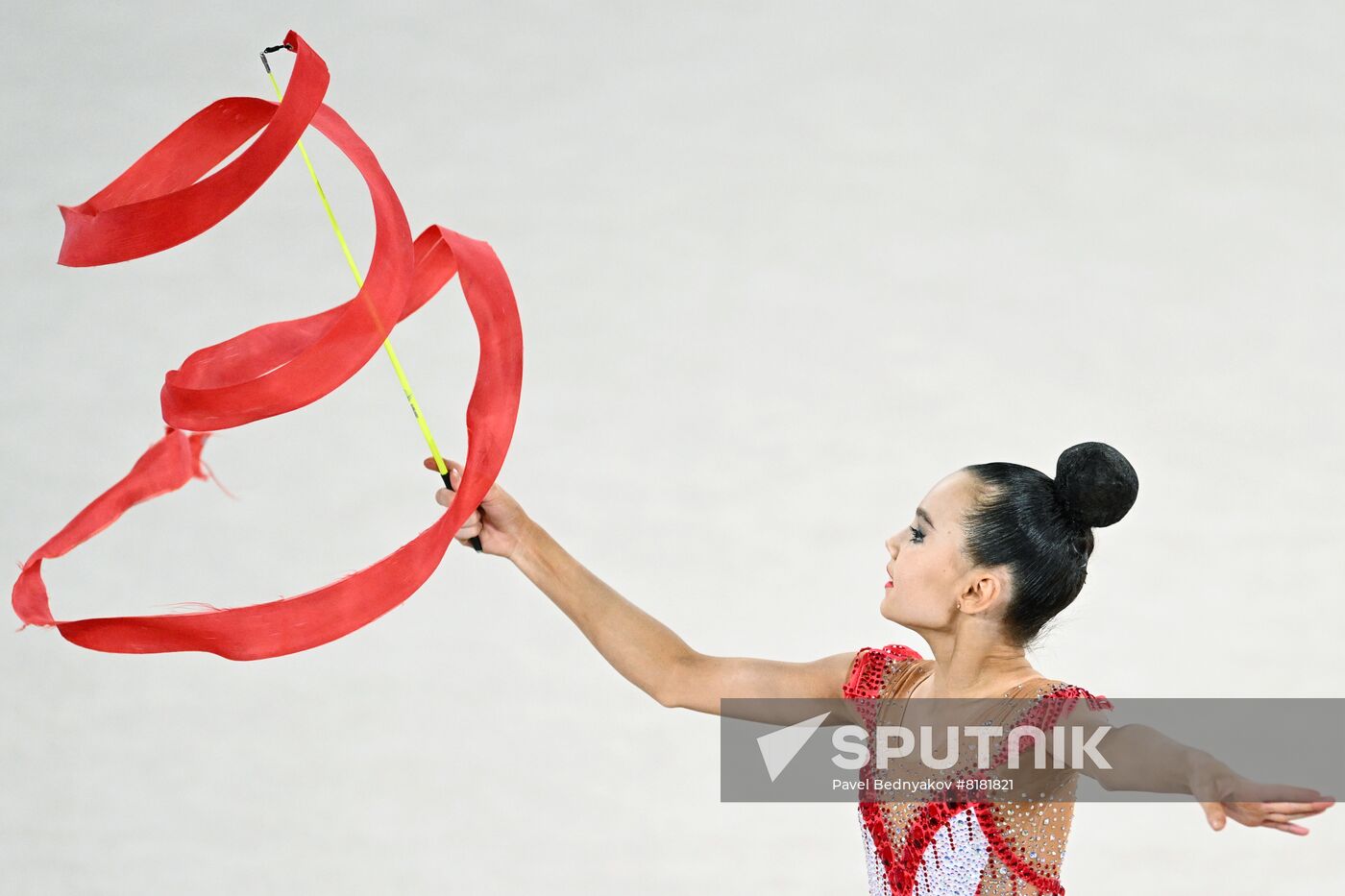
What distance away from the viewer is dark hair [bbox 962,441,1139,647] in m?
1.64

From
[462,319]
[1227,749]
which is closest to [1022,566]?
[1227,749]

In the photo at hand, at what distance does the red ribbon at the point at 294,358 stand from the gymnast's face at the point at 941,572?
45 centimetres

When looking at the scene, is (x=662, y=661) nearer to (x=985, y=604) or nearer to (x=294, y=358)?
(x=985, y=604)

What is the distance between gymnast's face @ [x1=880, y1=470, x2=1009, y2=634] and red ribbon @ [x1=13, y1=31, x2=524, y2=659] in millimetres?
451

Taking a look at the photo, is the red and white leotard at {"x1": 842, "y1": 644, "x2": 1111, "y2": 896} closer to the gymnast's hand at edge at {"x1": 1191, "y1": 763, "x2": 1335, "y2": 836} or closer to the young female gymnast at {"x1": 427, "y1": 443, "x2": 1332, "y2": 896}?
the young female gymnast at {"x1": 427, "y1": 443, "x2": 1332, "y2": 896}

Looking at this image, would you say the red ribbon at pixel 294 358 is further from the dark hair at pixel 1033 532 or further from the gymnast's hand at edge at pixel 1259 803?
the gymnast's hand at edge at pixel 1259 803

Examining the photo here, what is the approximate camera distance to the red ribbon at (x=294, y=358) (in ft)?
4.99

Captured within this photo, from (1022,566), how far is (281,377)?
2.54 ft

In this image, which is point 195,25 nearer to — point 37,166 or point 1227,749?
point 37,166

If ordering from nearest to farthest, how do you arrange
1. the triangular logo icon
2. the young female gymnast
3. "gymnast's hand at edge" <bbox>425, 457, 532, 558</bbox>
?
the young female gymnast
"gymnast's hand at edge" <bbox>425, 457, 532, 558</bbox>
the triangular logo icon

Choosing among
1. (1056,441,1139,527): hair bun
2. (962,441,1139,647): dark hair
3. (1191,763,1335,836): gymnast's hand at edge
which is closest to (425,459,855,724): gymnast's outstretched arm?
(962,441,1139,647): dark hair

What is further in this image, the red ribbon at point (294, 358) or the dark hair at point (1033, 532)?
the dark hair at point (1033, 532)

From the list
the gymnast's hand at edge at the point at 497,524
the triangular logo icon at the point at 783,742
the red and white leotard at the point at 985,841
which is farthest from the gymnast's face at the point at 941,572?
the gymnast's hand at edge at the point at 497,524

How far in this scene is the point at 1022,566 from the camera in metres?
1.65
